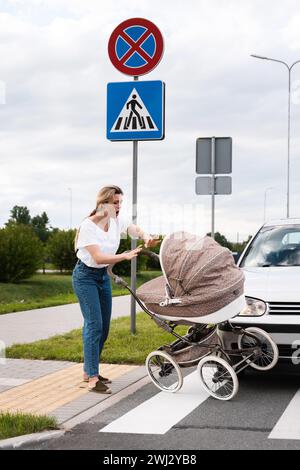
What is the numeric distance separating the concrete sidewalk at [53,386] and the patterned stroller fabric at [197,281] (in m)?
1.01

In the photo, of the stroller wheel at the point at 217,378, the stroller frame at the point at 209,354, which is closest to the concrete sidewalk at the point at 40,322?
the stroller frame at the point at 209,354

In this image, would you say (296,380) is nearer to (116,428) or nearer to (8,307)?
(116,428)

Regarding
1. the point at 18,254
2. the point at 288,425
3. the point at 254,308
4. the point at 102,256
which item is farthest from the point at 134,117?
the point at 18,254

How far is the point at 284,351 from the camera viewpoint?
696 cm

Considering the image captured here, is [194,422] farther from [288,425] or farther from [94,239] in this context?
[94,239]

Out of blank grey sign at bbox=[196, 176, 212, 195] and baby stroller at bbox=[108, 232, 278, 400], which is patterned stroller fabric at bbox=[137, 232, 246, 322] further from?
blank grey sign at bbox=[196, 176, 212, 195]

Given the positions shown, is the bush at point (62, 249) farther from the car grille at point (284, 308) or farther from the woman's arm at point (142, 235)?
the car grille at point (284, 308)

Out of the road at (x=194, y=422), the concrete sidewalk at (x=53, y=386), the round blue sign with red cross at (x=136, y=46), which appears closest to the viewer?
the road at (x=194, y=422)

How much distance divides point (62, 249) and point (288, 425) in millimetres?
23796

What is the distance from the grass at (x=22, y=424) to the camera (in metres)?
5.35

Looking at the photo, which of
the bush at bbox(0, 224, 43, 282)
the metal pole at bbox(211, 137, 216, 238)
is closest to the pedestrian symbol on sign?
the metal pole at bbox(211, 137, 216, 238)

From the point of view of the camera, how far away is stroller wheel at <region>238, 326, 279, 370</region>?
696 centimetres

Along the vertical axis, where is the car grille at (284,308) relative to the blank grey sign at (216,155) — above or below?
below
